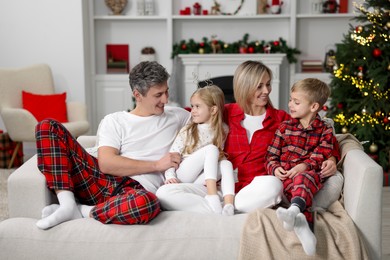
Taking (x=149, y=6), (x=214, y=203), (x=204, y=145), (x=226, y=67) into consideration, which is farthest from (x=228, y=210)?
(x=149, y=6)

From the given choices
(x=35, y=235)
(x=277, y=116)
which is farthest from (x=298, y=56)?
(x=35, y=235)

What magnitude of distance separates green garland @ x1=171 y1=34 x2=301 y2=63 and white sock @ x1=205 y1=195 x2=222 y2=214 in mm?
3900

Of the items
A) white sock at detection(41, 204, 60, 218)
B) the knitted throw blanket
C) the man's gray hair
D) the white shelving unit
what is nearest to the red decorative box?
the white shelving unit

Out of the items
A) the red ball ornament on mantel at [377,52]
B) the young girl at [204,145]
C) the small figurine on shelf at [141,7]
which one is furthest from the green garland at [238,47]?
the young girl at [204,145]

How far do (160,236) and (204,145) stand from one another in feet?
1.93

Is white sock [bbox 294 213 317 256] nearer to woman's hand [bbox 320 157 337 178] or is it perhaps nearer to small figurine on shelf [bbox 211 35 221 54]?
woman's hand [bbox 320 157 337 178]

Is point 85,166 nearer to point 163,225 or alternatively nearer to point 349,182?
point 163,225

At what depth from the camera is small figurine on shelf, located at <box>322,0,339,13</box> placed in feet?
21.3

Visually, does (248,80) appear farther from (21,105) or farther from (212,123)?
(21,105)

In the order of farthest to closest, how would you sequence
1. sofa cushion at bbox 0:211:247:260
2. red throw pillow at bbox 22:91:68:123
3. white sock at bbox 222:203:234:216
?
red throw pillow at bbox 22:91:68:123, white sock at bbox 222:203:234:216, sofa cushion at bbox 0:211:247:260

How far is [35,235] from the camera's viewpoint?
2609mm

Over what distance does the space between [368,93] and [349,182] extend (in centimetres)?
210

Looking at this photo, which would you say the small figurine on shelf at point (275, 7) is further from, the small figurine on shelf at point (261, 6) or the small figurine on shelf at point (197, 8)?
the small figurine on shelf at point (197, 8)

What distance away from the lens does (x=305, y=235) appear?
2.46 m
